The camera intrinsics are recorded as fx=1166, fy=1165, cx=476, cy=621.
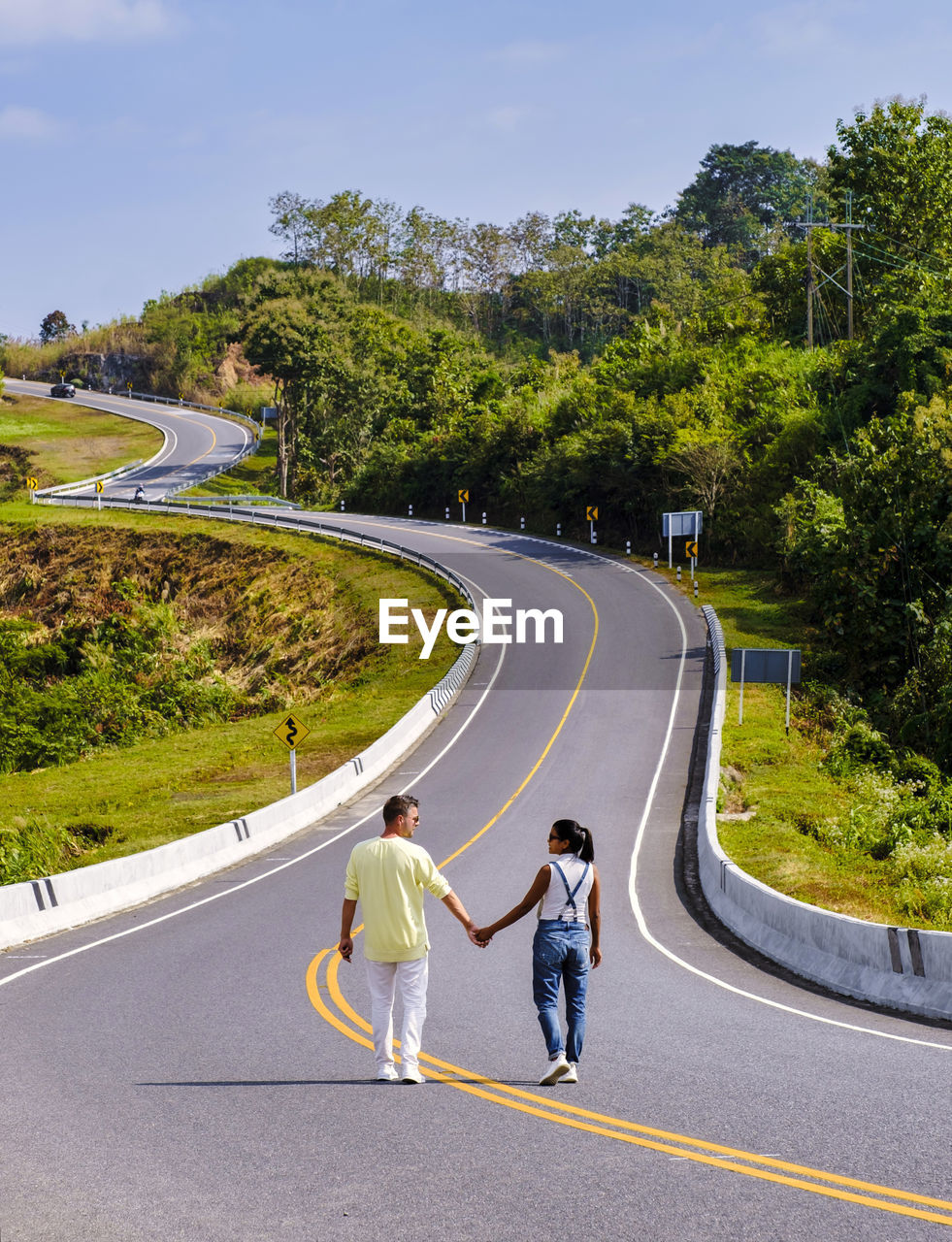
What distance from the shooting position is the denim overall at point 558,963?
27.4 ft

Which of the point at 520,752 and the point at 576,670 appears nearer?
the point at 520,752

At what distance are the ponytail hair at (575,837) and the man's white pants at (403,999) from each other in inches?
51.7

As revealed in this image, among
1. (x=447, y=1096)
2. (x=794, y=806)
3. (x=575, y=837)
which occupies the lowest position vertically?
(x=794, y=806)

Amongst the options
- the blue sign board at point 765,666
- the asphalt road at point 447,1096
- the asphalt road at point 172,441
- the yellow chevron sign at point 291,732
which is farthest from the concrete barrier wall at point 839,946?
the asphalt road at point 172,441

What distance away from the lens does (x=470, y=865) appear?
2158 centimetres

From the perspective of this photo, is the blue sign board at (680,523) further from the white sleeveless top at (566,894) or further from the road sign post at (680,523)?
the white sleeveless top at (566,894)

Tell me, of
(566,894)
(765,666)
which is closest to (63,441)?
(765,666)

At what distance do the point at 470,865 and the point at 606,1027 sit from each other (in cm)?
1096

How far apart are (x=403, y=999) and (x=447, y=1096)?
0.76 meters

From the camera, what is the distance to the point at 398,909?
8.24 meters

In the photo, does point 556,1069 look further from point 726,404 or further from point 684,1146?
point 726,404

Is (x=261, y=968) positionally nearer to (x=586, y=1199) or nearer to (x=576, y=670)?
(x=586, y=1199)

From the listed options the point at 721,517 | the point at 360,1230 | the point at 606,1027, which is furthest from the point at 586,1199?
the point at 721,517

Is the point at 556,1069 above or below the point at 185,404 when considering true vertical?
below
